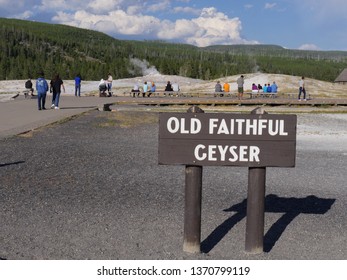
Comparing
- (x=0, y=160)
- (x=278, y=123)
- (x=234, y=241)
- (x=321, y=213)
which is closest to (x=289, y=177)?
(x=321, y=213)

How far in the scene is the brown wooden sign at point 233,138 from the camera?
496 centimetres

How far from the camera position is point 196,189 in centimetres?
511

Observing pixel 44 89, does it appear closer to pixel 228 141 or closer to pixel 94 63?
pixel 228 141

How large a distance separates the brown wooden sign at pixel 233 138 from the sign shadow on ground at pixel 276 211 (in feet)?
3.15

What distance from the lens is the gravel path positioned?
531 centimetres

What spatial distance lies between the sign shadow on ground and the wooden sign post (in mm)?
791

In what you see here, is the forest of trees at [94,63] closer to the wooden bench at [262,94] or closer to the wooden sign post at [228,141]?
the wooden bench at [262,94]

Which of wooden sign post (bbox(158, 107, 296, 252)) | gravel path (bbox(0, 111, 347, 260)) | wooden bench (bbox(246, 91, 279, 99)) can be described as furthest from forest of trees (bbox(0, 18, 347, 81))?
wooden sign post (bbox(158, 107, 296, 252))

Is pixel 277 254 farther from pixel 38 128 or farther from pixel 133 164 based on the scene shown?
pixel 38 128

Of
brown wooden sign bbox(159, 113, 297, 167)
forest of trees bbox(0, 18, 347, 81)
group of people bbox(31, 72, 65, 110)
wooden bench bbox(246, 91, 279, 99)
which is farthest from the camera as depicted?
forest of trees bbox(0, 18, 347, 81)

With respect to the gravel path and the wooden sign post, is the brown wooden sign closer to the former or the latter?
the wooden sign post

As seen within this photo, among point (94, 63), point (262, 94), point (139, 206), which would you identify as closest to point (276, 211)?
point (139, 206)

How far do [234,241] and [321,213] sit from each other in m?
1.74

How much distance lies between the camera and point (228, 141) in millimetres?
4977
